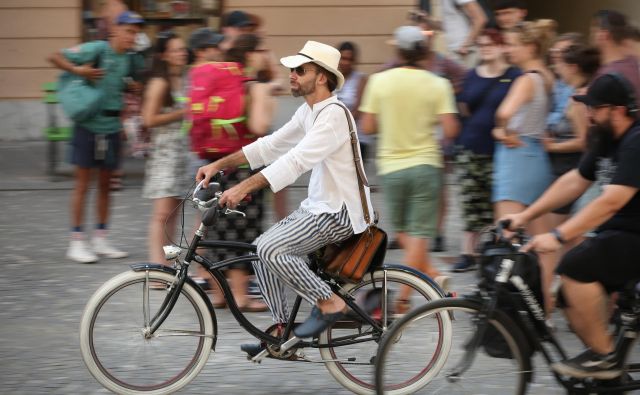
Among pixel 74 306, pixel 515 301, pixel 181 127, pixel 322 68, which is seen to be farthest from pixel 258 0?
pixel 515 301

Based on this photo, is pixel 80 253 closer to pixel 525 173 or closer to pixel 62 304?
pixel 62 304

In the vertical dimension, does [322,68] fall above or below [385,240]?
above

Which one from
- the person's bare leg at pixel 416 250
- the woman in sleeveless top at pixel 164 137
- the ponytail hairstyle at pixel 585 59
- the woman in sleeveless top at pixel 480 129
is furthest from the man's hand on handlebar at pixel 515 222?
the woman in sleeveless top at pixel 164 137

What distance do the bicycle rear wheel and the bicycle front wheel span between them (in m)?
0.94

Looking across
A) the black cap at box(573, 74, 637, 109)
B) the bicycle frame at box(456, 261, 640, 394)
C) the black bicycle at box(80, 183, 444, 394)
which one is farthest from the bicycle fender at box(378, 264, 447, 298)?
the black cap at box(573, 74, 637, 109)

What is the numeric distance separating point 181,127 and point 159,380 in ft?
8.08

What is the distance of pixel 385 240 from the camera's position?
5242mm

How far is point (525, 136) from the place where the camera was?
6.66 m

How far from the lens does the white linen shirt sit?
16.2ft

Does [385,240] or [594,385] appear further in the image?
[385,240]

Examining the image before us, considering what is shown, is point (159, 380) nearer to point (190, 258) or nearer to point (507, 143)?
point (190, 258)

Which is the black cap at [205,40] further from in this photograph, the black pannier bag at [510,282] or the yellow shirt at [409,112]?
the black pannier bag at [510,282]

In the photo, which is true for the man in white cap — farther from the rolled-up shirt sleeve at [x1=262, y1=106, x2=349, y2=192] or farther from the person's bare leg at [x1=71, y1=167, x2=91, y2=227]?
the person's bare leg at [x1=71, y1=167, x2=91, y2=227]

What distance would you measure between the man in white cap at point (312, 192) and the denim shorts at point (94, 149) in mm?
2797
